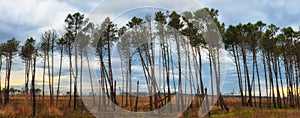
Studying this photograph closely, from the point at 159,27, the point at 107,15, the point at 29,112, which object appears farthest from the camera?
the point at 29,112

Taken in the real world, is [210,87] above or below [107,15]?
below

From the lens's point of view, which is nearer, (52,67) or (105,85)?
(105,85)

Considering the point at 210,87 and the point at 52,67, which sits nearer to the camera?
the point at 210,87

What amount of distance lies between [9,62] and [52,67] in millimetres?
3484

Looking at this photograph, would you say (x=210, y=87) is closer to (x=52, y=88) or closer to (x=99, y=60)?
(x=99, y=60)

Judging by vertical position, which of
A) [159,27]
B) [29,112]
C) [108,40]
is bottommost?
[29,112]

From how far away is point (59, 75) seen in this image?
85.7 ft

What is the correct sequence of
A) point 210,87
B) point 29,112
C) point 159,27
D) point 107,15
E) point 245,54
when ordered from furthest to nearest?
1. point 245,54
2. point 29,112
3. point 159,27
4. point 210,87
5. point 107,15

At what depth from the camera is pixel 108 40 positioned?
303 inches

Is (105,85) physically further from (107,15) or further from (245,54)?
(245,54)

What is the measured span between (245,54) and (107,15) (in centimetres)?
2158

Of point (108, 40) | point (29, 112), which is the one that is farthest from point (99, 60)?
point (29, 112)

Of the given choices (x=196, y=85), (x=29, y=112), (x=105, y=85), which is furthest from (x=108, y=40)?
(x=29, y=112)

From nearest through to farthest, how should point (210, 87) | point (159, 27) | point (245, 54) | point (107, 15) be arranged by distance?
point (107, 15) < point (210, 87) < point (159, 27) < point (245, 54)
